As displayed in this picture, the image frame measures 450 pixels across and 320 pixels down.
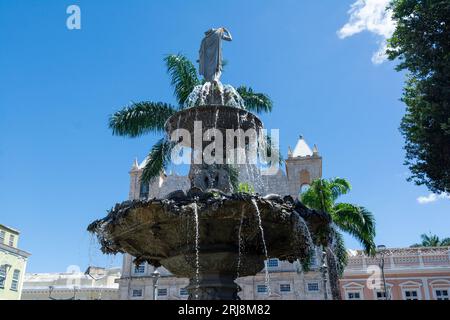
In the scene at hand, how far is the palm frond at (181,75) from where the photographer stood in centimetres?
1672

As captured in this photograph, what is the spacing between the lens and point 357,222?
1978 cm

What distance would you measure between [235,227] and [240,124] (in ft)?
7.82

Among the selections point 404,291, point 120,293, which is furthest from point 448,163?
point 120,293

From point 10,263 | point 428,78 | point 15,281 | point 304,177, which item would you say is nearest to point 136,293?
point 15,281

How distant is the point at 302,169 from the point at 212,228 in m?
37.9

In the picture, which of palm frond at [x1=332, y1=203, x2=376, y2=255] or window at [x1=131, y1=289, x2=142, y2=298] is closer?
palm frond at [x1=332, y1=203, x2=376, y2=255]

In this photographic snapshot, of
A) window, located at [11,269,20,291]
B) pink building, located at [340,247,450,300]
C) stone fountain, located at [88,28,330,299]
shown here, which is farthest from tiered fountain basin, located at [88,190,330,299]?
window, located at [11,269,20,291]

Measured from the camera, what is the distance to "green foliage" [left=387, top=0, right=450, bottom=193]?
11180 mm

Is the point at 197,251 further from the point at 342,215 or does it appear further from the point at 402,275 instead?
the point at 402,275

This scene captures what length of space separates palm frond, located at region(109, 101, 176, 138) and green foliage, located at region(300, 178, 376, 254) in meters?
8.17

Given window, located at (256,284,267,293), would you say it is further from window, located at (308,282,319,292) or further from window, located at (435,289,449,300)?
window, located at (435,289,449,300)
